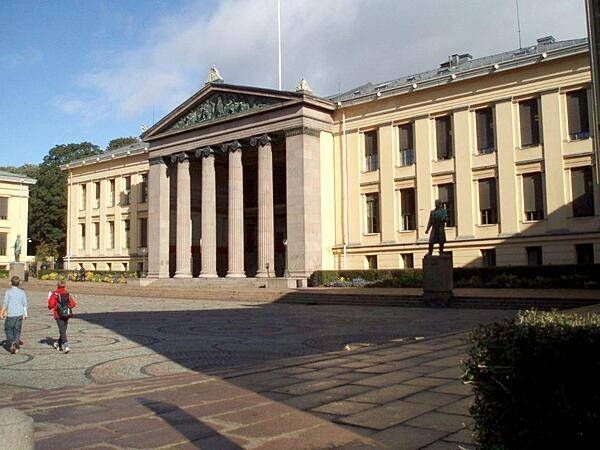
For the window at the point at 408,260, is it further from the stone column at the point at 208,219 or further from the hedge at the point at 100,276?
the hedge at the point at 100,276

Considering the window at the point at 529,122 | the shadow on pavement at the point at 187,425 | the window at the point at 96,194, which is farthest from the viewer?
the window at the point at 96,194

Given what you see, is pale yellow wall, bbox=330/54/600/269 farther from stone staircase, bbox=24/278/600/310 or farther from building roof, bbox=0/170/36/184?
building roof, bbox=0/170/36/184

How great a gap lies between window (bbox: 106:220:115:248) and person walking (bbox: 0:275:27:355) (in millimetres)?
49766

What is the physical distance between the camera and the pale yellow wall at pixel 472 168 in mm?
32500

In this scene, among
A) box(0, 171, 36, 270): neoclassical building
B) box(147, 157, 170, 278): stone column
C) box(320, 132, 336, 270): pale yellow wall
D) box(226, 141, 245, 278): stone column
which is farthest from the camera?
box(0, 171, 36, 270): neoclassical building

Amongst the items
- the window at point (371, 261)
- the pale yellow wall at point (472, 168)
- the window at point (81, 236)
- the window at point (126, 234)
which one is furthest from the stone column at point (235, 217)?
the window at point (81, 236)

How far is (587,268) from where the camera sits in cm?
2880

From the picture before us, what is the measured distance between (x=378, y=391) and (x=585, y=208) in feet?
96.3

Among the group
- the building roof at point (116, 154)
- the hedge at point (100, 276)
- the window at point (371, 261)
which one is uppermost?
the building roof at point (116, 154)

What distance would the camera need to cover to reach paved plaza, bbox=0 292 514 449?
4.86m

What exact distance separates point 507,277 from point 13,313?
24662 mm

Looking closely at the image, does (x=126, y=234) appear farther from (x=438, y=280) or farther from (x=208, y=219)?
(x=438, y=280)

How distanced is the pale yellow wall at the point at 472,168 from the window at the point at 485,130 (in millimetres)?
355

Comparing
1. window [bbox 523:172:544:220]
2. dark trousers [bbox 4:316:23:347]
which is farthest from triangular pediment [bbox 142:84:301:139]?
dark trousers [bbox 4:316:23:347]
